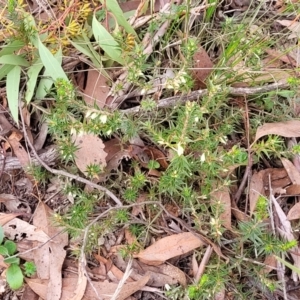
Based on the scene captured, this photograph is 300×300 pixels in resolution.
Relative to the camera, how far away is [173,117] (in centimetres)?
191

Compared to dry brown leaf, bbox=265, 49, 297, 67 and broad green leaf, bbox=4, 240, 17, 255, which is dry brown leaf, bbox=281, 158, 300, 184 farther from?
broad green leaf, bbox=4, 240, 17, 255

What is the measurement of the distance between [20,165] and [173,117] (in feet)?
2.13

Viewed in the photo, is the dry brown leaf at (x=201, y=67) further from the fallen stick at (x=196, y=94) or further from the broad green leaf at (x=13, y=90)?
the broad green leaf at (x=13, y=90)

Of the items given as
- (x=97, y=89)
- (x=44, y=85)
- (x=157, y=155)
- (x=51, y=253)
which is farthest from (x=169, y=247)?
(x=44, y=85)

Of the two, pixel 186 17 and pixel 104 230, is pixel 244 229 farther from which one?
pixel 186 17

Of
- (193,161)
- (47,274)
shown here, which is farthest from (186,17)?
(47,274)

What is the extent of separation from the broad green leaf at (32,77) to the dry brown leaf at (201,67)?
61 centimetres

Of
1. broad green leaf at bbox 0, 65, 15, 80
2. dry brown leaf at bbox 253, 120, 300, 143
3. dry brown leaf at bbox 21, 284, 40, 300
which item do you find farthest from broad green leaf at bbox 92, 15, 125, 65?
dry brown leaf at bbox 21, 284, 40, 300

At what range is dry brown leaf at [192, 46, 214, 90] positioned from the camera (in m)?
1.99

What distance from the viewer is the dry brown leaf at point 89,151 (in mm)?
1941

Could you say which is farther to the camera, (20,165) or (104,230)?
(20,165)

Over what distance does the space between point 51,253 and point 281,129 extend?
103 cm

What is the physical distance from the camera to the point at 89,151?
1946 millimetres

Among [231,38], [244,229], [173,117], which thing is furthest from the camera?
[231,38]
